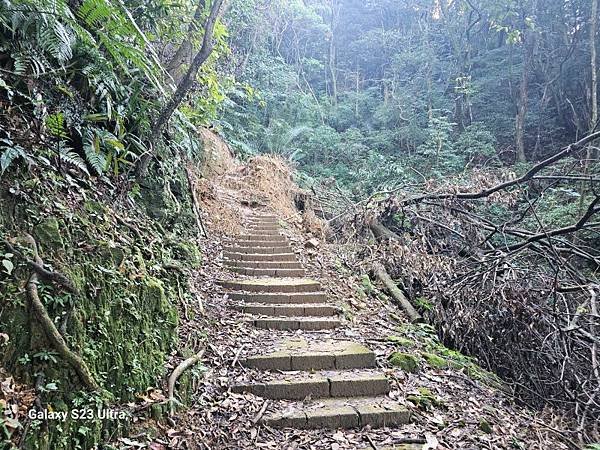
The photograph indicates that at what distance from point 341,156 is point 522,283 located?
13046 millimetres

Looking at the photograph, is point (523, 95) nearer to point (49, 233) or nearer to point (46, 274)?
point (49, 233)

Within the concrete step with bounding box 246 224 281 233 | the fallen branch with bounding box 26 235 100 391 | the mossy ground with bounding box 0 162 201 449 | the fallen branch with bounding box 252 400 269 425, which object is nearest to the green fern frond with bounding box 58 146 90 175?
the mossy ground with bounding box 0 162 201 449

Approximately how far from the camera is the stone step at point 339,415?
2871 mm

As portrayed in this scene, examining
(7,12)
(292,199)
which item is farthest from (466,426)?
(292,199)

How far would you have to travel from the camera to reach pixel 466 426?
9.86 ft

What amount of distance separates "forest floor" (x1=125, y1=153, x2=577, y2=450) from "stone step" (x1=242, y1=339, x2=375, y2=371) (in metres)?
0.15

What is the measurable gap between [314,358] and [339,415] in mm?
729

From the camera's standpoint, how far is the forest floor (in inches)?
105

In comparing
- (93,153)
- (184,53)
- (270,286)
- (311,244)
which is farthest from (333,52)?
(93,153)

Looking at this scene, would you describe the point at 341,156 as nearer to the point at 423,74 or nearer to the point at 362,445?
the point at 423,74

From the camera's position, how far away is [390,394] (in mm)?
3314

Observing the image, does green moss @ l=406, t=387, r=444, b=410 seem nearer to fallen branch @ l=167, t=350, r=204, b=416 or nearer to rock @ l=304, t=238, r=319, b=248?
fallen branch @ l=167, t=350, r=204, b=416

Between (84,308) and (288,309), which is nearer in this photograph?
(84,308)

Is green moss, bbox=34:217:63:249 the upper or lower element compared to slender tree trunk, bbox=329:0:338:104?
lower
